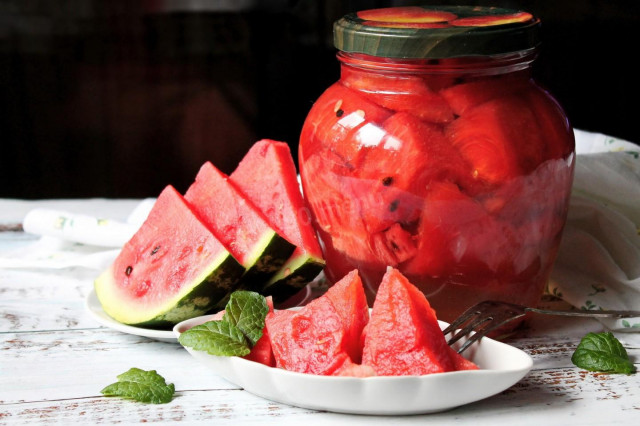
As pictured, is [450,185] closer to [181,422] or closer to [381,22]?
[381,22]

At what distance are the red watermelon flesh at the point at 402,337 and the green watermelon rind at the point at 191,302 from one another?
1.11ft

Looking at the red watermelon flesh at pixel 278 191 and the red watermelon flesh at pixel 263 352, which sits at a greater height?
the red watermelon flesh at pixel 278 191

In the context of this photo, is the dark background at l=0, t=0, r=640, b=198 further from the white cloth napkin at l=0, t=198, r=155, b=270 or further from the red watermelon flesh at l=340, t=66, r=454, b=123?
the red watermelon flesh at l=340, t=66, r=454, b=123

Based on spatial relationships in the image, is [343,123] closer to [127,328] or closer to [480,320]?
[480,320]

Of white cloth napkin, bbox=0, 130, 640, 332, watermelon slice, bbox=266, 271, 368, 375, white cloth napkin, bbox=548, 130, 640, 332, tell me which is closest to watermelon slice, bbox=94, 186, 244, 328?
watermelon slice, bbox=266, 271, 368, 375

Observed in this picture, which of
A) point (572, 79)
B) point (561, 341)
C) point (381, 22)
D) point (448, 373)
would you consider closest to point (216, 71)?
point (572, 79)

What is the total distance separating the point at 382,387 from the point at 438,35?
566 millimetres

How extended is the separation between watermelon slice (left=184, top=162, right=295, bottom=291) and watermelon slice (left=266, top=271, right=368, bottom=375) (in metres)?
0.20

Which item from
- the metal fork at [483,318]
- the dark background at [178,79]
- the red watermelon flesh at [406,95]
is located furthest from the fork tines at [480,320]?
the dark background at [178,79]

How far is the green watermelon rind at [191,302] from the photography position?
1507 millimetres

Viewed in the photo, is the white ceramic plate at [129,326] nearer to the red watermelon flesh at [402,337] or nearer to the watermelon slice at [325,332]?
the watermelon slice at [325,332]

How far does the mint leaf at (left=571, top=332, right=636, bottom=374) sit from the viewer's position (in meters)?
1.43

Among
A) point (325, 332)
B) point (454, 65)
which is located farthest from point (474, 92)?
point (325, 332)

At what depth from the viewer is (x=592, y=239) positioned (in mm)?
1803
